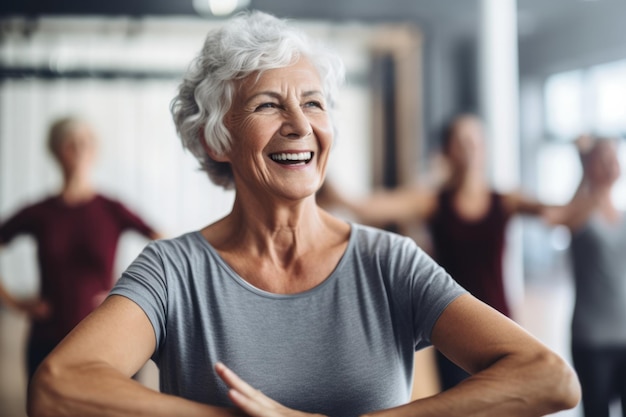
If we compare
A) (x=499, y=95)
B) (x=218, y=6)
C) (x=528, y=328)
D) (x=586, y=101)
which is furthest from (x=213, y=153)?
(x=586, y=101)

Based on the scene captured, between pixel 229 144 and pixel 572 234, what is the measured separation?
5.17 ft

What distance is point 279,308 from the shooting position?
1099mm

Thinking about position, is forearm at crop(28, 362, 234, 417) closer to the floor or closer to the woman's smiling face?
the woman's smiling face

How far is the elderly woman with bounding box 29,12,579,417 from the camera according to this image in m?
0.97

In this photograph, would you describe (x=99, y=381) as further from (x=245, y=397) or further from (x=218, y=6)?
(x=218, y=6)

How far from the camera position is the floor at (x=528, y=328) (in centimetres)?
361

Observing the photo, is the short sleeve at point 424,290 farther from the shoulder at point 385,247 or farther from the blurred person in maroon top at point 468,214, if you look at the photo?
the blurred person in maroon top at point 468,214

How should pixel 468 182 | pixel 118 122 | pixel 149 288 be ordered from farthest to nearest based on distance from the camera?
pixel 118 122
pixel 468 182
pixel 149 288

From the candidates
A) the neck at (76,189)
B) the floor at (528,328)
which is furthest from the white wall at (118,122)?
the neck at (76,189)

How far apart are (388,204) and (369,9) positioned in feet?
10.4

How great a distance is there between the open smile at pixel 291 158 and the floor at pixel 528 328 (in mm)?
1780

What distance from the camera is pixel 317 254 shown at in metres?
1.17

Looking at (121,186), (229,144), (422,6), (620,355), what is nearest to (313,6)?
(422,6)

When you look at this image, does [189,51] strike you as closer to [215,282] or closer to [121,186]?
[121,186]
